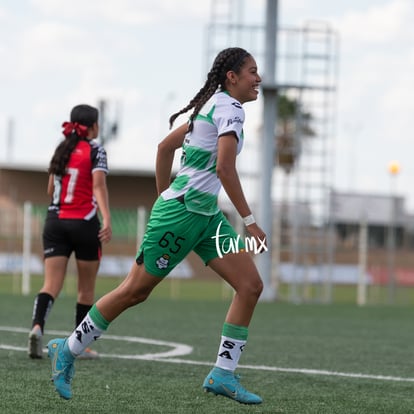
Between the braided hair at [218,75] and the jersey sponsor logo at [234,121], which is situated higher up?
the braided hair at [218,75]

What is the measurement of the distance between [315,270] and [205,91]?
63.8 feet

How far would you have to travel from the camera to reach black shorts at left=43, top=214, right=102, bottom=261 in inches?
330

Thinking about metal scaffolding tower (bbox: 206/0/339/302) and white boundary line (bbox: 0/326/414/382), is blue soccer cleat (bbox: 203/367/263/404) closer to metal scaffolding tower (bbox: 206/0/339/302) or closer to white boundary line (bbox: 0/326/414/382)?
white boundary line (bbox: 0/326/414/382)

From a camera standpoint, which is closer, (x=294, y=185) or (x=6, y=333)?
(x=6, y=333)

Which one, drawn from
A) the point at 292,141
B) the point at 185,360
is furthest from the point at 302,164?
the point at 185,360

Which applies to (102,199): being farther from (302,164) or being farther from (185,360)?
(302,164)

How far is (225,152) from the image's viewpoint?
5645 millimetres

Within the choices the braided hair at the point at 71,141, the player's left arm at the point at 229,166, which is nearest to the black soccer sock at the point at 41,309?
the braided hair at the point at 71,141

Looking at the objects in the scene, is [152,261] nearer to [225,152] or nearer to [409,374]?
[225,152]

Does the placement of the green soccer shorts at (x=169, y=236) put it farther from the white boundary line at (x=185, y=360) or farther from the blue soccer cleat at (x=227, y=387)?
the white boundary line at (x=185, y=360)

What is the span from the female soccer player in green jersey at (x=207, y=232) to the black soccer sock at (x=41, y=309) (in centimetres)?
219

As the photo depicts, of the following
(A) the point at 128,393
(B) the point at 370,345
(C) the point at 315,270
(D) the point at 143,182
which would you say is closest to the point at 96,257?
(A) the point at 128,393

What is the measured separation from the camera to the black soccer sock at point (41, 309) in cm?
823

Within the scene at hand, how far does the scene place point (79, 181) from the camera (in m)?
8.38
